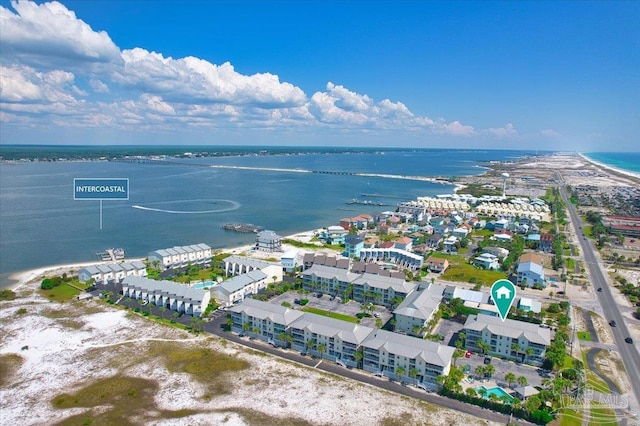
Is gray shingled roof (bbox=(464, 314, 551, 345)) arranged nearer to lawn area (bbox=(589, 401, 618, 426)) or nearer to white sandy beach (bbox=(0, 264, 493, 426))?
lawn area (bbox=(589, 401, 618, 426))

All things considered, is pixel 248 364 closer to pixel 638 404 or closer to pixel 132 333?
pixel 132 333

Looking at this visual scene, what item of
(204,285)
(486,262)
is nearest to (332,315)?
(204,285)

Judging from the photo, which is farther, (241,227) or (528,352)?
(241,227)

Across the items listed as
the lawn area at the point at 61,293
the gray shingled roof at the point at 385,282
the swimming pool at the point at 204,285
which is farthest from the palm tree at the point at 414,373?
the lawn area at the point at 61,293

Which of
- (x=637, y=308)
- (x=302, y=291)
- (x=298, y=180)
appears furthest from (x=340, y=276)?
(x=298, y=180)

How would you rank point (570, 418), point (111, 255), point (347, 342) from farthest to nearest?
point (111, 255) < point (347, 342) < point (570, 418)

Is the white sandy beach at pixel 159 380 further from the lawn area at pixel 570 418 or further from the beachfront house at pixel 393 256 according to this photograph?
the beachfront house at pixel 393 256

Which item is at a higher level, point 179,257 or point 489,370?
point 179,257

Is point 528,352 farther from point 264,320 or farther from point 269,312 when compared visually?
point 264,320
